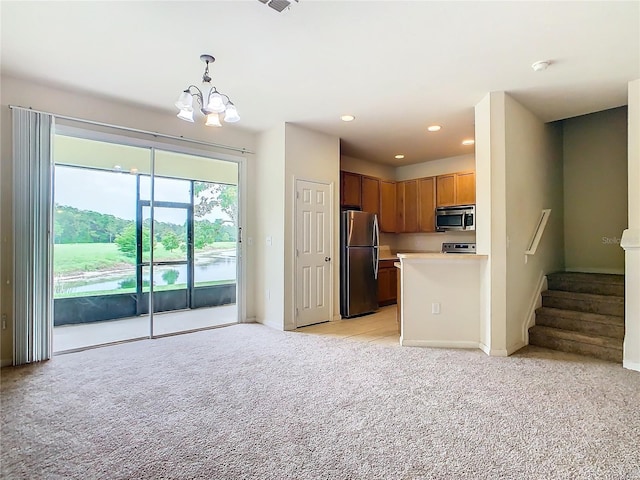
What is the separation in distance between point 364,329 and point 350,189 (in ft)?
8.09

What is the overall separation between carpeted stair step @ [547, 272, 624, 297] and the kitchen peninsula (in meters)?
1.39

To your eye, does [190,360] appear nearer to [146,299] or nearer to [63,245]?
[146,299]

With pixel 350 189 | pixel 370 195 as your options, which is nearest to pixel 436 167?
pixel 370 195

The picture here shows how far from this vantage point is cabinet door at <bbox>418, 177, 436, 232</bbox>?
654 cm

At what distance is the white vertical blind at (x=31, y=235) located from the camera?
133 inches

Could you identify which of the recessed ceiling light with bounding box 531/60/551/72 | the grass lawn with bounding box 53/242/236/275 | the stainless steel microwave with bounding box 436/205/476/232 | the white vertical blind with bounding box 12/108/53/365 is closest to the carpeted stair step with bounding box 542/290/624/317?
the stainless steel microwave with bounding box 436/205/476/232

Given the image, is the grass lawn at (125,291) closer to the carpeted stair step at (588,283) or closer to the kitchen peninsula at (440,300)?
the kitchen peninsula at (440,300)

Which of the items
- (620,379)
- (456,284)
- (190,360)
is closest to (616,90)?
(456,284)

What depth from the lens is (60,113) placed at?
364 cm

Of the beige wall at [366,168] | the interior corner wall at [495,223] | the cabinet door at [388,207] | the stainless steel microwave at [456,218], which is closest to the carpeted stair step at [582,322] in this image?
Result: the interior corner wall at [495,223]

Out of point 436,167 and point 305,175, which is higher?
point 436,167

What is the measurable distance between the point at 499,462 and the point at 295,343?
2.53 m

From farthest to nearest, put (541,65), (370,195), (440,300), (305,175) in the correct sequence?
(370,195) → (305,175) → (440,300) → (541,65)

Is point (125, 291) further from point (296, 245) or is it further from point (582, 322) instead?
point (582, 322)
